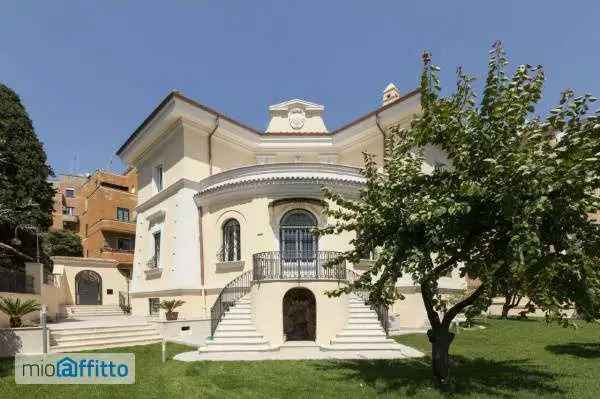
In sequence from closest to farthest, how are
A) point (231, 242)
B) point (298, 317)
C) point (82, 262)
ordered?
point (298, 317) < point (231, 242) < point (82, 262)

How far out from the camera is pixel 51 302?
20484 mm

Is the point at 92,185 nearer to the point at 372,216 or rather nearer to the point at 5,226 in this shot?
the point at 5,226

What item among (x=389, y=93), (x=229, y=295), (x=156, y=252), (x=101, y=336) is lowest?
(x=101, y=336)

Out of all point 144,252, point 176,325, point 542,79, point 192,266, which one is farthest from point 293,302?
point 144,252

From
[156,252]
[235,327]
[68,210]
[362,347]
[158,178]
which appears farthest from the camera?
[68,210]

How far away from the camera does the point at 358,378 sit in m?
9.67

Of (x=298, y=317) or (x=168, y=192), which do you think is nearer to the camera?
(x=298, y=317)

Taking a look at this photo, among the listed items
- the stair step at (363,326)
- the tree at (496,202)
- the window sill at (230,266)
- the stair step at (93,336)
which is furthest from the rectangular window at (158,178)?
the tree at (496,202)

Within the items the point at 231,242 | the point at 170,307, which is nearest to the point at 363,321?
the point at 231,242

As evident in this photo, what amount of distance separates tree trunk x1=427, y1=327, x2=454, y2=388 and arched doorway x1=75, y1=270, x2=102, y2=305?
88.2 ft

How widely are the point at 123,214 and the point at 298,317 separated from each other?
88.3 ft

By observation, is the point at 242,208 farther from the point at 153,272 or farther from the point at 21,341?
the point at 21,341

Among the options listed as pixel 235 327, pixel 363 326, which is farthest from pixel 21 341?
pixel 363 326

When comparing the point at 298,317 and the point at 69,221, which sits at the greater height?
the point at 69,221
